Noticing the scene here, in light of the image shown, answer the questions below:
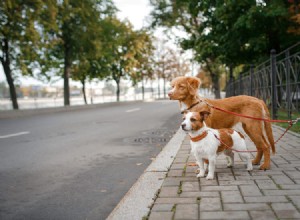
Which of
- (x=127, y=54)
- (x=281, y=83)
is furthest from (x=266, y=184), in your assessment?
(x=127, y=54)

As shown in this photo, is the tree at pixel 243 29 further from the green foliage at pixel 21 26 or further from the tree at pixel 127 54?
the tree at pixel 127 54

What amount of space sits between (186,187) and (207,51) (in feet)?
61.0

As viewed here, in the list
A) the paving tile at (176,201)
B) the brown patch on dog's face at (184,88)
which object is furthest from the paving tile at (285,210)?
the brown patch on dog's face at (184,88)

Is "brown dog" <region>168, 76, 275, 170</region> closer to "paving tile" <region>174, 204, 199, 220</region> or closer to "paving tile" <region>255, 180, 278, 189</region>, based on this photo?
"paving tile" <region>255, 180, 278, 189</region>

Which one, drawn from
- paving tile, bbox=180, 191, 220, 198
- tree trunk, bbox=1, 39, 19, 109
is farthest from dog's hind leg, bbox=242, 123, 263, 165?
tree trunk, bbox=1, 39, 19, 109

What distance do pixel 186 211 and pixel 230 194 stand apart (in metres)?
0.73

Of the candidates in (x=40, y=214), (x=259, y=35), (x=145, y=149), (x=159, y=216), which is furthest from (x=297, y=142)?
(x=259, y=35)

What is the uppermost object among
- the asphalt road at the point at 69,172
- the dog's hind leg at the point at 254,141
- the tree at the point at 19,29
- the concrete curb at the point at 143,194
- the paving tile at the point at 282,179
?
the tree at the point at 19,29

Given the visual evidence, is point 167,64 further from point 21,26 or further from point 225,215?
point 225,215

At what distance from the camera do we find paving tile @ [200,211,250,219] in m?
3.21

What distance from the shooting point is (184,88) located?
212 inches

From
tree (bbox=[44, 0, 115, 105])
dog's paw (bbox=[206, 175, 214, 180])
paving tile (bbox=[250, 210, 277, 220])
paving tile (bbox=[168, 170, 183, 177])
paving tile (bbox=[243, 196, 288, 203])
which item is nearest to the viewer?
paving tile (bbox=[250, 210, 277, 220])

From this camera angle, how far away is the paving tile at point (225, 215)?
3.21 metres

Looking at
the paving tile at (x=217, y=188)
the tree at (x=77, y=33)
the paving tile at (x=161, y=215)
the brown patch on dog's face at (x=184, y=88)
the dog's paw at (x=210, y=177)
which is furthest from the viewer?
the tree at (x=77, y=33)
